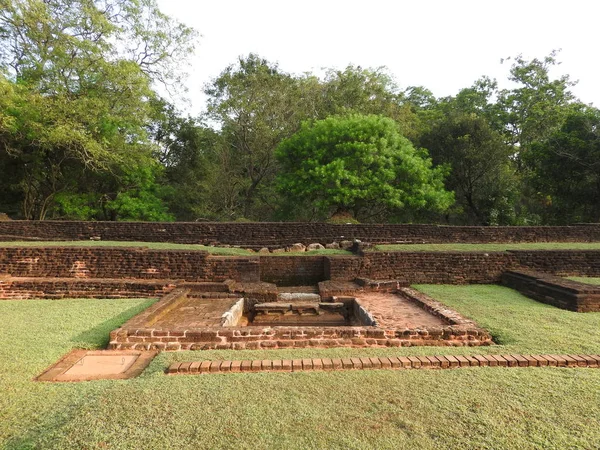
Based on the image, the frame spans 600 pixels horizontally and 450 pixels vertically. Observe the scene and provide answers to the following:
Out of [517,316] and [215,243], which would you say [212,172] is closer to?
[215,243]

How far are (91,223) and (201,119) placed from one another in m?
12.2

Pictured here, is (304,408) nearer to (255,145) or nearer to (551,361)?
(551,361)

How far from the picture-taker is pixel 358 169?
1423cm

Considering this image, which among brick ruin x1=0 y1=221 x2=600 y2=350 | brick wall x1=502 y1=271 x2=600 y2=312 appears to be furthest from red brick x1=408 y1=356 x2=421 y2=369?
brick wall x1=502 y1=271 x2=600 y2=312

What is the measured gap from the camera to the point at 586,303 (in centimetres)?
579

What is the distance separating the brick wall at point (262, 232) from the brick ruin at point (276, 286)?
461mm

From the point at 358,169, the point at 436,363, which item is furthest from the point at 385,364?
the point at 358,169

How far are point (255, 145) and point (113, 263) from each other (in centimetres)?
1357

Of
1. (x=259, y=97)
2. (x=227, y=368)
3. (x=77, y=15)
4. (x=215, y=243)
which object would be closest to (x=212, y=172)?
(x=259, y=97)

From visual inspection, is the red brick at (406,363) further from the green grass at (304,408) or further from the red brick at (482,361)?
the red brick at (482,361)

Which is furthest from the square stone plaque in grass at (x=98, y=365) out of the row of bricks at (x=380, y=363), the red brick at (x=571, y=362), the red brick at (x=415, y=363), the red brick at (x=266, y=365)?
the red brick at (x=571, y=362)

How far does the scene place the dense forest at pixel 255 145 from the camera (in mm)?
14414

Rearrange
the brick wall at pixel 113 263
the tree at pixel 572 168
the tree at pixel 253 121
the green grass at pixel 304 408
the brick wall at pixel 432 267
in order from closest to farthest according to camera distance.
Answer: the green grass at pixel 304 408 → the brick wall at pixel 113 263 → the brick wall at pixel 432 267 → the tree at pixel 572 168 → the tree at pixel 253 121

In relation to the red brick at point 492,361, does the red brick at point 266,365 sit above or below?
below
